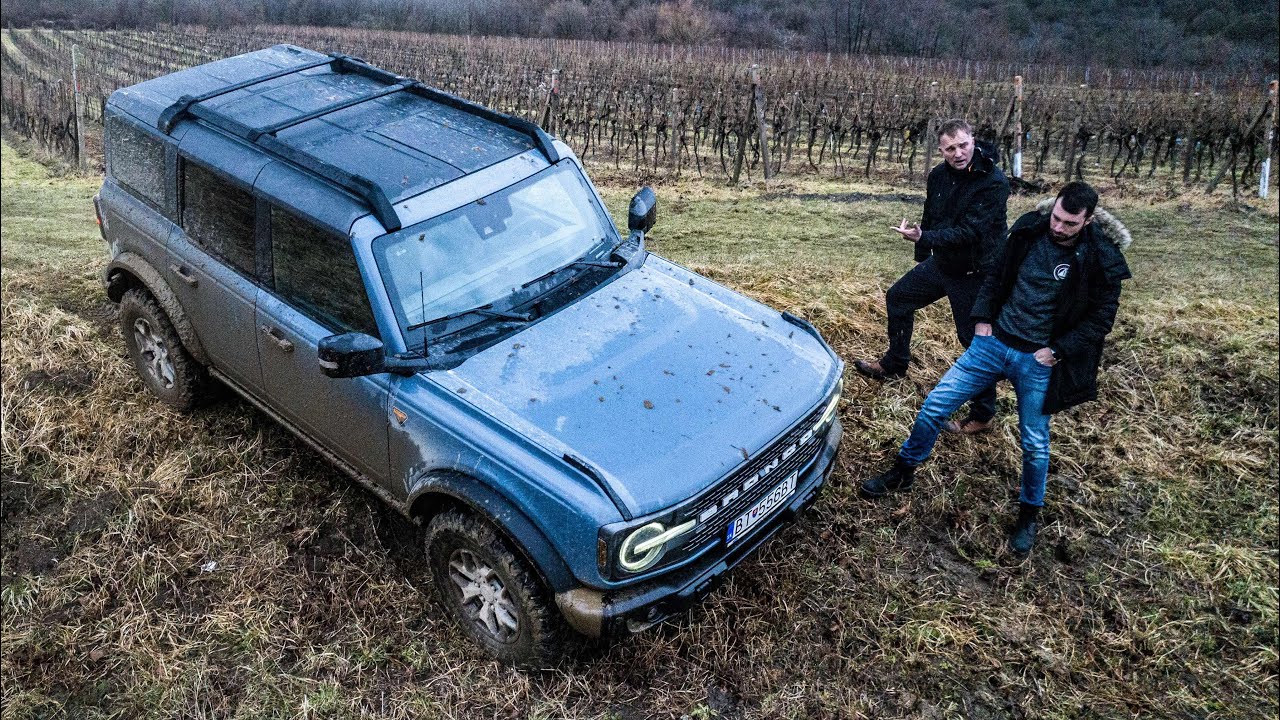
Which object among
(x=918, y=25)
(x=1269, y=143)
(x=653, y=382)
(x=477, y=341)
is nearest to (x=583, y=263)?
(x=477, y=341)

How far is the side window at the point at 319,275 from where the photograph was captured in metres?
3.99

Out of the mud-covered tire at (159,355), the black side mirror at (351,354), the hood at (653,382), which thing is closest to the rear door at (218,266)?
the mud-covered tire at (159,355)

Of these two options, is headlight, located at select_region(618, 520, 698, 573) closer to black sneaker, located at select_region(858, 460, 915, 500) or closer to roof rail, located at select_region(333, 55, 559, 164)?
black sneaker, located at select_region(858, 460, 915, 500)

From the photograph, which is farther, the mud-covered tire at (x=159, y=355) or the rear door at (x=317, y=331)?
the mud-covered tire at (x=159, y=355)

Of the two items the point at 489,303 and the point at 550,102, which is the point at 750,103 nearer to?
the point at 550,102

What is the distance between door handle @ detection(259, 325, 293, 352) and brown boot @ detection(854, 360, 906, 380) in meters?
3.65

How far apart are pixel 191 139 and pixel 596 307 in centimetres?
239

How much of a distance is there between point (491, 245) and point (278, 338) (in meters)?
1.12

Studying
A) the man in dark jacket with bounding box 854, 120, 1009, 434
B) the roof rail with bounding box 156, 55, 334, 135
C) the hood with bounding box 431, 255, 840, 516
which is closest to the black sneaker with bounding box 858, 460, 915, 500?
the man in dark jacket with bounding box 854, 120, 1009, 434

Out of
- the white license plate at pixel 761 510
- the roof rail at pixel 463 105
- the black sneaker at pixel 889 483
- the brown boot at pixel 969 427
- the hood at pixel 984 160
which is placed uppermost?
the roof rail at pixel 463 105

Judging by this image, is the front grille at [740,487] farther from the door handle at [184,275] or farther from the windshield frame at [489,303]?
the door handle at [184,275]

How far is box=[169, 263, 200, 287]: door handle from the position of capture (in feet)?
15.7

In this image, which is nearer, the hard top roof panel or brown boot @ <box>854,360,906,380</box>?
the hard top roof panel

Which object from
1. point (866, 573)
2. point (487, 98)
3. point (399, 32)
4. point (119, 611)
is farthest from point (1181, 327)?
point (399, 32)
